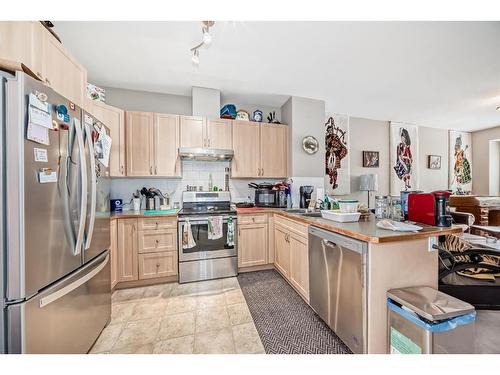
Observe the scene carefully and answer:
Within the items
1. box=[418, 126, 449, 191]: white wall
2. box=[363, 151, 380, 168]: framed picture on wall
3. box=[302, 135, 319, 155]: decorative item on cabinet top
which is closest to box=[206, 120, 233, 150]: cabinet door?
box=[302, 135, 319, 155]: decorative item on cabinet top

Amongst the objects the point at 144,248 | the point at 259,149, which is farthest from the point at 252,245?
the point at 259,149

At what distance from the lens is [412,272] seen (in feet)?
4.26

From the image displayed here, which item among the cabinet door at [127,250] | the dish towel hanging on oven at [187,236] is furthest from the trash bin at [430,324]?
the cabinet door at [127,250]

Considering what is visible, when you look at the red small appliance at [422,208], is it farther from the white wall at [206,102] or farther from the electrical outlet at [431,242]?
the white wall at [206,102]

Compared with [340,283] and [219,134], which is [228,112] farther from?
[340,283]

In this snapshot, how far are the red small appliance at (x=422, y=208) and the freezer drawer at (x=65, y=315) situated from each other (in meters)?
2.47

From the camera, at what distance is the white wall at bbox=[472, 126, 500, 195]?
4910mm

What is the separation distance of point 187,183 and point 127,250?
4.03ft

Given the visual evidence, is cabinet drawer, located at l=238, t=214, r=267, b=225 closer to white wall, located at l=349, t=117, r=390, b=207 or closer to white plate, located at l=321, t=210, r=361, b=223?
white plate, located at l=321, t=210, r=361, b=223

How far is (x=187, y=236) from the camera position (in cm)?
246

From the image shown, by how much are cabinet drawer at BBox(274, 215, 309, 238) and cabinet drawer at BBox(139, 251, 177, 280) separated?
1418 millimetres
